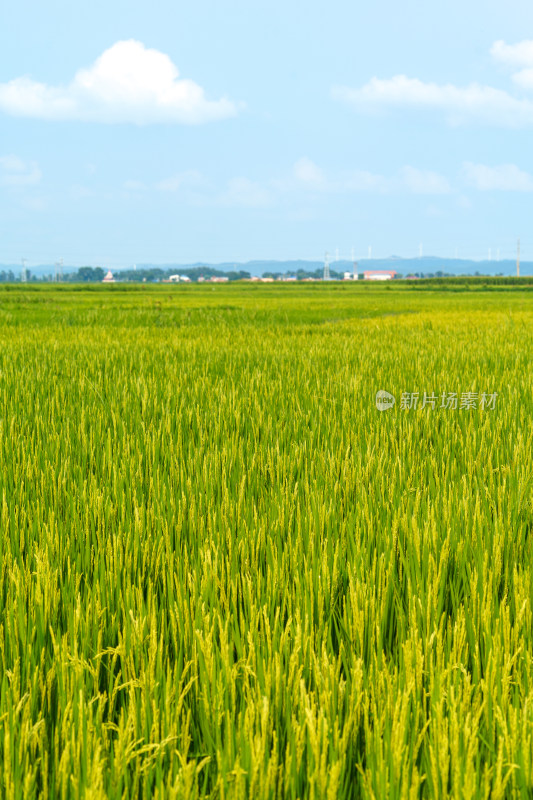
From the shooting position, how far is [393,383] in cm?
451

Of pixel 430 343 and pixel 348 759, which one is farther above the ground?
pixel 430 343

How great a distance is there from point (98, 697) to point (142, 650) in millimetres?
130

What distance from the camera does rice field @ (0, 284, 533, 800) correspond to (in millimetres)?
898

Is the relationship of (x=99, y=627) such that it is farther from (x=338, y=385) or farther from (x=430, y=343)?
(x=430, y=343)

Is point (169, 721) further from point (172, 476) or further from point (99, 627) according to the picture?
point (172, 476)

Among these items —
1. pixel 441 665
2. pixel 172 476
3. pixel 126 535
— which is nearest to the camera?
pixel 441 665

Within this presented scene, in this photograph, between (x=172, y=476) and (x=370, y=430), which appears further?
(x=370, y=430)

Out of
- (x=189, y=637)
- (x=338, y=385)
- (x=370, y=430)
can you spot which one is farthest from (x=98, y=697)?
(x=338, y=385)

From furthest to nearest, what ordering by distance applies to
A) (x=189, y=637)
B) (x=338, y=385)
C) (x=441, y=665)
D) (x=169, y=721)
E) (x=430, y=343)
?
(x=430, y=343)
(x=338, y=385)
(x=189, y=637)
(x=441, y=665)
(x=169, y=721)

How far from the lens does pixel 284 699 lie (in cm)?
102

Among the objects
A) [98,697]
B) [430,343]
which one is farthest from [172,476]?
[430,343]

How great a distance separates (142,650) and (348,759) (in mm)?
387

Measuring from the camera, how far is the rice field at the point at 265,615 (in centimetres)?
90

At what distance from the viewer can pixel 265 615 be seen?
1.12m
